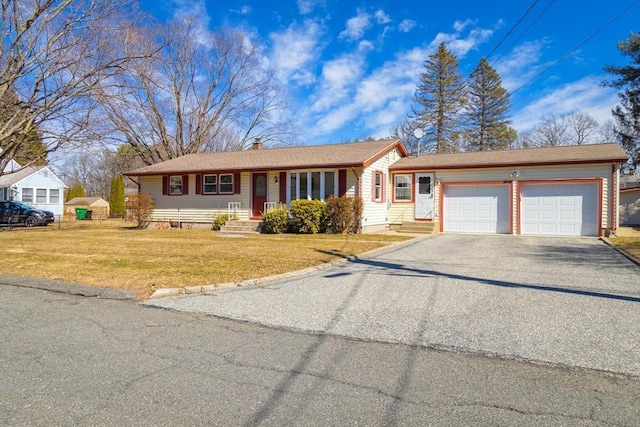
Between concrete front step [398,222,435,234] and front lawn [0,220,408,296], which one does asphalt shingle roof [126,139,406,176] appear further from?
front lawn [0,220,408,296]

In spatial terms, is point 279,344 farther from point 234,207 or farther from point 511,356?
point 234,207

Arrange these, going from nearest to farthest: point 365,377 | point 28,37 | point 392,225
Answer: point 365,377 < point 28,37 < point 392,225

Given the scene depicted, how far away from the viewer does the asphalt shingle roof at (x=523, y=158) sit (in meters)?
15.1

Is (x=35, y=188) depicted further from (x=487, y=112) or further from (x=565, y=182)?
(x=487, y=112)

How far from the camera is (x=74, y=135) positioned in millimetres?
18812

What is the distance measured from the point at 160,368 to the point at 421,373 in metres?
2.17

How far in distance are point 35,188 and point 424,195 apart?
3301cm

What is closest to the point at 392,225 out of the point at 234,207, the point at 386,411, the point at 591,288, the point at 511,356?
the point at 234,207

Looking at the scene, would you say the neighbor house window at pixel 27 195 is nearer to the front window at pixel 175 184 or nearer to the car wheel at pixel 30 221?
the car wheel at pixel 30 221

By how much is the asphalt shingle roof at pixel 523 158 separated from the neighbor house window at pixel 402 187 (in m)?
0.56

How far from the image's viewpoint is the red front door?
18.5 m

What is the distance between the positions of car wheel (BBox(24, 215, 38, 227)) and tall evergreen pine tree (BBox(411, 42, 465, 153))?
30.2m

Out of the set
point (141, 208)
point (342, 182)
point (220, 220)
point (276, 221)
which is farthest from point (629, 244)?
point (141, 208)

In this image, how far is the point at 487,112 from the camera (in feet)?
121
